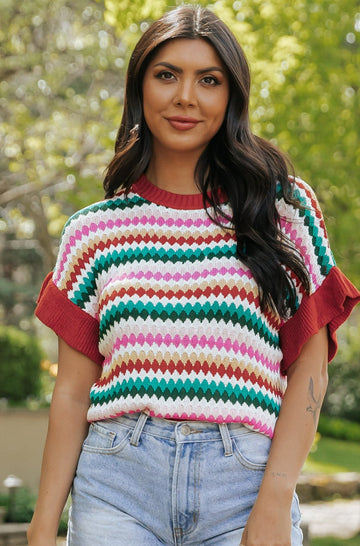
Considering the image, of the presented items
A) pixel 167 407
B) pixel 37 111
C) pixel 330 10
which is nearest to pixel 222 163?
pixel 167 407

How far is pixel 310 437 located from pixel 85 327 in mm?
695

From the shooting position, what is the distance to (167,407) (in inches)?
96.6

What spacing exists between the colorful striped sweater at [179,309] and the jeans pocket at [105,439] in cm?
4

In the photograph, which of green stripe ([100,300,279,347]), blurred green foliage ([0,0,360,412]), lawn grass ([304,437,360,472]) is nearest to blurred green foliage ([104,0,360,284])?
blurred green foliage ([0,0,360,412])

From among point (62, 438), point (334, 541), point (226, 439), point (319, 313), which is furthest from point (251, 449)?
point (334, 541)

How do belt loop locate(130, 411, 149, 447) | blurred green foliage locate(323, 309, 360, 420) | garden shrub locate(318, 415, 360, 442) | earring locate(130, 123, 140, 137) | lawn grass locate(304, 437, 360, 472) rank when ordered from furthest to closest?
blurred green foliage locate(323, 309, 360, 420)
garden shrub locate(318, 415, 360, 442)
lawn grass locate(304, 437, 360, 472)
earring locate(130, 123, 140, 137)
belt loop locate(130, 411, 149, 447)

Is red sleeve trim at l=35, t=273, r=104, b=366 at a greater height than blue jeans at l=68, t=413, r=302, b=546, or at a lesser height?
greater

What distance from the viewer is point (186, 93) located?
2.62 metres

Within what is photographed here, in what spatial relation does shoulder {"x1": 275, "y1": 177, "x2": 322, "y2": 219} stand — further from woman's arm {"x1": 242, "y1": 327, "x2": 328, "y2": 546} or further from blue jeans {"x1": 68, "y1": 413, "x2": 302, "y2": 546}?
blue jeans {"x1": 68, "y1": 413, "x2": 302, "y2": 546}

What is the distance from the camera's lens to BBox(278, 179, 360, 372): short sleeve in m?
2.57

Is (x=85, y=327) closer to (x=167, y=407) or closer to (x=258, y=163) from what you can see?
(x=167, y=407)

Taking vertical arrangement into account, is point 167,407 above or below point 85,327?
below

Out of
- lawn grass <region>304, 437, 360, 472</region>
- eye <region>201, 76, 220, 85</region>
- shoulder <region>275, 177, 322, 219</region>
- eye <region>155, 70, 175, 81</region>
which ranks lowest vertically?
lawn grass <region>304, 437, 360, 472</region>

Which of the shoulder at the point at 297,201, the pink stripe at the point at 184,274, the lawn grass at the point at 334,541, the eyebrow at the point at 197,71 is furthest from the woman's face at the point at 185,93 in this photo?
the lawn grass at the point at 334,541
